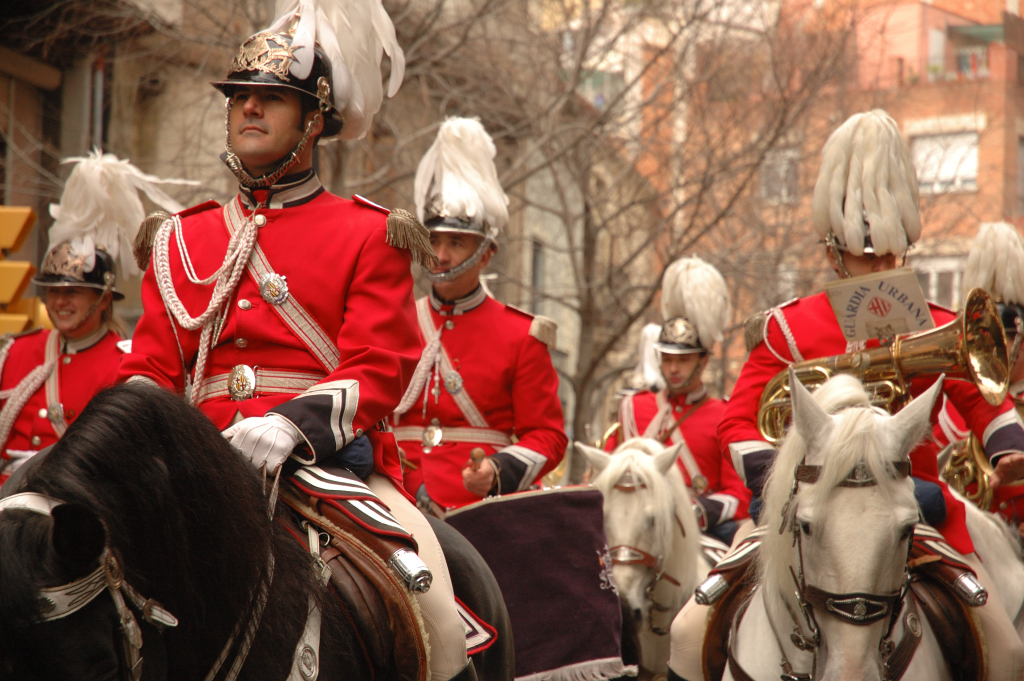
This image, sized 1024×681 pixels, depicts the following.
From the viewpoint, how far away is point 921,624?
182 inches

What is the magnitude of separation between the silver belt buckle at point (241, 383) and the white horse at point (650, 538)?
12.9 ft

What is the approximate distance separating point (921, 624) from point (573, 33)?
10547 mm

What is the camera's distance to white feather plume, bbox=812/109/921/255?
5.59 meters

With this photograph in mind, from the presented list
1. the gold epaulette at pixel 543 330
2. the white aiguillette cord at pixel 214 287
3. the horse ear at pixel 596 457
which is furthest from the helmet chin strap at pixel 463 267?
the white aiguillette cord at pixel 214 287

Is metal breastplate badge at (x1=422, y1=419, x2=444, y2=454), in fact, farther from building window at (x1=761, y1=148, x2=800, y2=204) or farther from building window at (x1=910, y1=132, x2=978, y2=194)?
building window at (x1=910, y1=132, x2=978, y2=194)

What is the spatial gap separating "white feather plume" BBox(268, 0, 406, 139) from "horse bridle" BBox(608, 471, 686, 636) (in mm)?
3704

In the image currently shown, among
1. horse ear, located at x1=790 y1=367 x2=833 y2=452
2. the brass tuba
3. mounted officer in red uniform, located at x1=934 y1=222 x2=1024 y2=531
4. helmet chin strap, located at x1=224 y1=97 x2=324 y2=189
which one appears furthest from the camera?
mounted officer in red uniform, located at x1=934 y1=222 x2=1024 y2=531

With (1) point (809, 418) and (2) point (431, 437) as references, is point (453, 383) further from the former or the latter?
(1) point (809, 418)

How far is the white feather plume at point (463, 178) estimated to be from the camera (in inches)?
268

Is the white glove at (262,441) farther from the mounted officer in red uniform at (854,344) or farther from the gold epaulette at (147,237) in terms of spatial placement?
the mounted officer in red uniform at (854,344)

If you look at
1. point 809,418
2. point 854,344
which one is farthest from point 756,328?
point 809,418

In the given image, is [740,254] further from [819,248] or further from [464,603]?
[464,603]

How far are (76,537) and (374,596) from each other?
3.88 feet

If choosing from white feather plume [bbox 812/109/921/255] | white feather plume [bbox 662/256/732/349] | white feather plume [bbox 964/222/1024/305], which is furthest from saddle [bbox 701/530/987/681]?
white feather plume [bbox 662/256/732/349]
